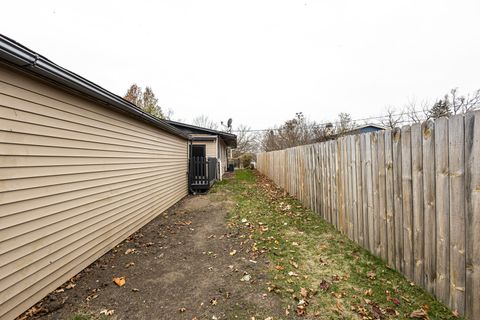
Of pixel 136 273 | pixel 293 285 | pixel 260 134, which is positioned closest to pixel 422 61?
pixel 293 285

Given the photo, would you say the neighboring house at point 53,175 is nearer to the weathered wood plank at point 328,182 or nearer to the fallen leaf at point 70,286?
the fallen leaf at point 70,286

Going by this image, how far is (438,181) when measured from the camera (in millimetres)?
2027

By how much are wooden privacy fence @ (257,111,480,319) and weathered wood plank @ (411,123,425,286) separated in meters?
0.01

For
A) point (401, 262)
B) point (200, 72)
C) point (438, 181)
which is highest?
point (200, 72)

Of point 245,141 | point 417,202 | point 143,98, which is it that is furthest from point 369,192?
point 245,141

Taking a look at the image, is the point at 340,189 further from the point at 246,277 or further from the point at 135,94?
the point at 135,94

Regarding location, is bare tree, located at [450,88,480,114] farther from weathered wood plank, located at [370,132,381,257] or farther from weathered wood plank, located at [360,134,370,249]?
weathered wood plank, located at [370,132,381,257]

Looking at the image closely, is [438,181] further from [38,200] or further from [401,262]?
[38,200]

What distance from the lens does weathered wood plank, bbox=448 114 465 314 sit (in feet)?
5.94

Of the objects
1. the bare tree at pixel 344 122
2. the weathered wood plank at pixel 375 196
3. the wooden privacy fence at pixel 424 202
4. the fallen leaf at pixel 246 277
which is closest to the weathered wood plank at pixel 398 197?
the wooden privacy fence at pixel 424 202

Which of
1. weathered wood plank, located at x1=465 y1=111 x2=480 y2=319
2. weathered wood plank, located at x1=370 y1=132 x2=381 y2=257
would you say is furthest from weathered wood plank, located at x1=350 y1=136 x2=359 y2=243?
weathered wood plank, located at x1=465 y1=111 x2=480 y2=319

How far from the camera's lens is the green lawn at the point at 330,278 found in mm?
2113

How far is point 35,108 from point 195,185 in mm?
7323

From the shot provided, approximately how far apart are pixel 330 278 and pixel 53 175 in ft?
12.4
